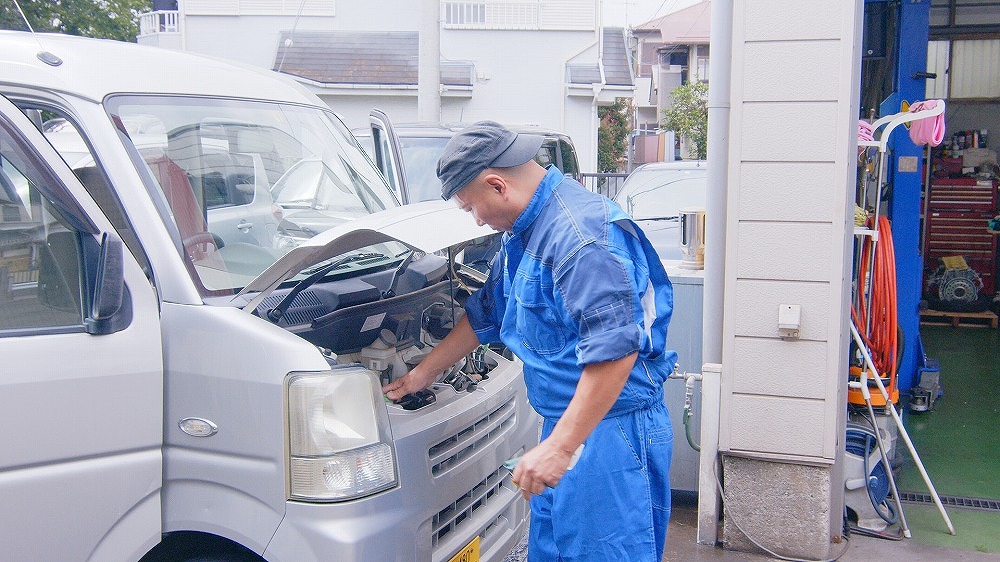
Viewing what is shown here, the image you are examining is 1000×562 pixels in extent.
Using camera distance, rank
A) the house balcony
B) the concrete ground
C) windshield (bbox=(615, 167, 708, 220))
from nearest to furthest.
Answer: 1. the concrete ground
2. windshield (bbox=(615, 167, 708, 220))
3. the house balcony

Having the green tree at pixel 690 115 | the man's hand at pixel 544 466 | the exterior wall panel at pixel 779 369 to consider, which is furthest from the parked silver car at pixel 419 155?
the green tree at pixel 690 115

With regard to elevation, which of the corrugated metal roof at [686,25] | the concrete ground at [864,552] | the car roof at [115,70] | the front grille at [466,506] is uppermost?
the corrugated metal roof at [686,25]

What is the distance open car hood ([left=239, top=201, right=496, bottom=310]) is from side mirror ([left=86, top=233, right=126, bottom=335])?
326mm

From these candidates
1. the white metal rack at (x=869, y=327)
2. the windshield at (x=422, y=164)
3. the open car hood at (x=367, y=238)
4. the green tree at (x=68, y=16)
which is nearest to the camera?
the open car hood at (x=367, y=238)

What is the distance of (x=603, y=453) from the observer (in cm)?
246

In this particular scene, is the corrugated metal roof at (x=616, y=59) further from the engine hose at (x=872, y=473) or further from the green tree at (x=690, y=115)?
the engine hose at (x=872, y=473)

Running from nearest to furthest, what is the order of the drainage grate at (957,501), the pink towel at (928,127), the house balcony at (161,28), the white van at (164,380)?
the white van at (164,380)
the drainage grate at (957,501)
the pink towel at (928,127)
the house balcony at (161,28)

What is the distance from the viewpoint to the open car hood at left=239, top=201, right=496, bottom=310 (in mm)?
2402

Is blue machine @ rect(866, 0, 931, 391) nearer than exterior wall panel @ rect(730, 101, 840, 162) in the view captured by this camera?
No

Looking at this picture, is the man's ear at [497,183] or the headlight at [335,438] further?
the man's ear at [497,183]

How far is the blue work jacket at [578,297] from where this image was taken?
2303 millimetres

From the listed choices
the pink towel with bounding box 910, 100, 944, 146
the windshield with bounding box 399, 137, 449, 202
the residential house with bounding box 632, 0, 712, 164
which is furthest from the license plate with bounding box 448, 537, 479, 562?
the residential house with bounding box 632, 0, 712, 164

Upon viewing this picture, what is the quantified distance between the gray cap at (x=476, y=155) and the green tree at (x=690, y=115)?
78.2ft

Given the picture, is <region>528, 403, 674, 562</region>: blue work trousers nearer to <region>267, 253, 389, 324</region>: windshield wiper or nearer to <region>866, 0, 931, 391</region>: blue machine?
<region>267, 253, 389, 324</region>: windshield wiper
